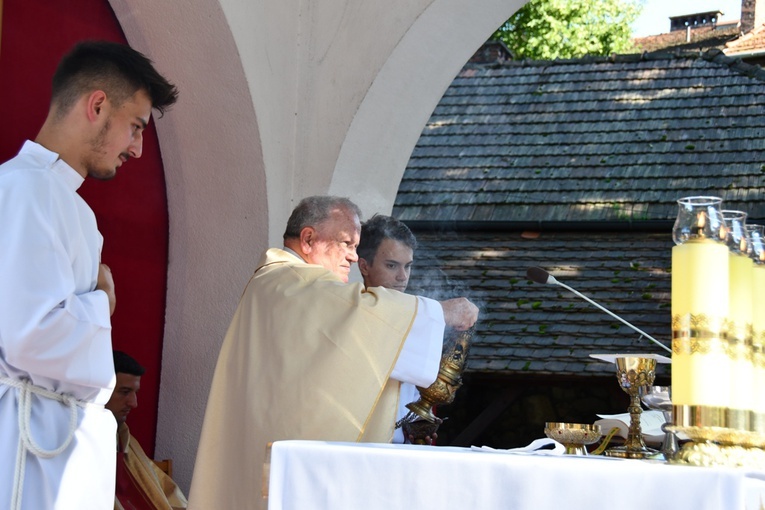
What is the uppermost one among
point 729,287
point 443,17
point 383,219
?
point 443,17

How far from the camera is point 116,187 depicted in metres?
4.43

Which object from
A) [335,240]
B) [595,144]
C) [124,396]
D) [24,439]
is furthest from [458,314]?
[595,144]

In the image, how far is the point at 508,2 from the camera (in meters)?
4.71

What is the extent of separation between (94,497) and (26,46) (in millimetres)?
1889

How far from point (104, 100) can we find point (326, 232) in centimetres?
113

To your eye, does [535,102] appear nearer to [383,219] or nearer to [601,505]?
[383,219]

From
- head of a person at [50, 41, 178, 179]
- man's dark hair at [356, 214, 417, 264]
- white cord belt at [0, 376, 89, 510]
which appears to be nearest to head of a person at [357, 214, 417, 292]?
man's dark hair at [356, 214, 417, 264]

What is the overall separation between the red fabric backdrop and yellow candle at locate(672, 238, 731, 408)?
8.68 ft

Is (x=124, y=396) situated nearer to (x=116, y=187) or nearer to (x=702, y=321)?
(x=116, y=187)

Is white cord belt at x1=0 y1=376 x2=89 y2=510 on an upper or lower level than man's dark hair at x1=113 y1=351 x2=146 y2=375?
lower

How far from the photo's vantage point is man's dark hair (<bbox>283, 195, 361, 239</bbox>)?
3.88 metres

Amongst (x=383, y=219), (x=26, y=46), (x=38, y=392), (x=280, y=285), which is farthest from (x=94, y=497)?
(x=383, y=219)

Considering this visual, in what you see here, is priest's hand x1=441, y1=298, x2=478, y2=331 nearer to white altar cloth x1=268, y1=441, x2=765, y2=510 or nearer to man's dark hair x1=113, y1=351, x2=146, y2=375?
white altar cloth x1=268, y1=441, x2=765, y2=510

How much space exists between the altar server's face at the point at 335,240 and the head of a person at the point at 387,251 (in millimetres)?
945
